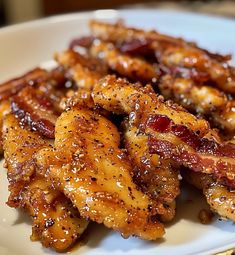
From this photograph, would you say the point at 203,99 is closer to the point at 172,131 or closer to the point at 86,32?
the point at 172,131

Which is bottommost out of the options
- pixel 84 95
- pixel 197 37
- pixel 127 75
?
pixel 197 37

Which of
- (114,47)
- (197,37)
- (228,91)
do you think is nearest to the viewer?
(228,91)

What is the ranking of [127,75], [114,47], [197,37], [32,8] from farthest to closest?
[32,8] → [197,37] → [114,47] → [127,75]

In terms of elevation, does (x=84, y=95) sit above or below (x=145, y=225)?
above

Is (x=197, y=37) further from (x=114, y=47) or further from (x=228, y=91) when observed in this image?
(x=228, y=91)

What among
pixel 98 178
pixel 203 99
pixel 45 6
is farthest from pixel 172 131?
pixel 45 6

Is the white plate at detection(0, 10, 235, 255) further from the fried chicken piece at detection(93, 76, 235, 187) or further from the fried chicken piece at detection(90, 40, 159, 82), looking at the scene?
the fried chicken piece at detection(90, 40, 159, 82)

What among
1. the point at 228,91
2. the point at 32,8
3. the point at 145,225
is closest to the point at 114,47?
the point at 228,91

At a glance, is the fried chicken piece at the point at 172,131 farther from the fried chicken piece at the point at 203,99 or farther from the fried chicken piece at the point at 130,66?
the fried chicken piece at the point at 130,66

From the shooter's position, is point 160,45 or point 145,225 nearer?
point 145,225
